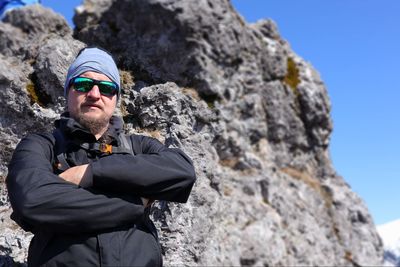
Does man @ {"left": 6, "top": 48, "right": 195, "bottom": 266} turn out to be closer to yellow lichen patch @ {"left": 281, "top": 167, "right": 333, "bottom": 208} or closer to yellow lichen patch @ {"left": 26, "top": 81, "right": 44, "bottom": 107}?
yellow lichen patch @ {"left": 26, "top": 81, "right": 44, "bottom": 107}

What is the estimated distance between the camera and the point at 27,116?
901 cm

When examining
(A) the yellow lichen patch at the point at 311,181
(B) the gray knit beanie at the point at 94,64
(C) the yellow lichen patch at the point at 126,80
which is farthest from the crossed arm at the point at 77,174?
(A) the yellow lichen patch at the point at 311,181

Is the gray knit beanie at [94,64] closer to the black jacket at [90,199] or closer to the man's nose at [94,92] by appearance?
the man's nose at [94,92]

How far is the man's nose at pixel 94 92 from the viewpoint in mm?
4680

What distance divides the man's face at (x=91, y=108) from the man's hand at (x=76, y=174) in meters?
0.76

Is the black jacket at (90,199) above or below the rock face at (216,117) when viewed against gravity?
below

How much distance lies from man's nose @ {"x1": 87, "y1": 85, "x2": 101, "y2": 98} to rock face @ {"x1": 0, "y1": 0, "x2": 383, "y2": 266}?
3349 mm

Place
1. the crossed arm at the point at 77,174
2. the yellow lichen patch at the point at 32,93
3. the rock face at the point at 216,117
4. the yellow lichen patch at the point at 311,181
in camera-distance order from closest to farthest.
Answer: the crossed arm at the point at 77,174
the rock face at the point at 216,117
the yellow lichen patch at the point at 32,93
the yellow lichen patch at the point at 311,181

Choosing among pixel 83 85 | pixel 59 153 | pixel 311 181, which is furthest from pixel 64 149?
pixel 311 181

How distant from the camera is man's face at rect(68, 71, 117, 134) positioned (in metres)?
4.66

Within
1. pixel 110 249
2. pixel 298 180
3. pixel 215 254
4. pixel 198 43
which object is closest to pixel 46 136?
pixel 110 249

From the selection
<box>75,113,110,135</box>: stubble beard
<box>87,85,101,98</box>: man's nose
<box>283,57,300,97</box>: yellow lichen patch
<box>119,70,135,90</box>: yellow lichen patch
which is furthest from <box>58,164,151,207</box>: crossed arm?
<box>283,57,300,97</box>: yellow lichen patch

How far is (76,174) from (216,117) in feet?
24.1

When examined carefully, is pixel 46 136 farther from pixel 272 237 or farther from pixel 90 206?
pixel 272 237
